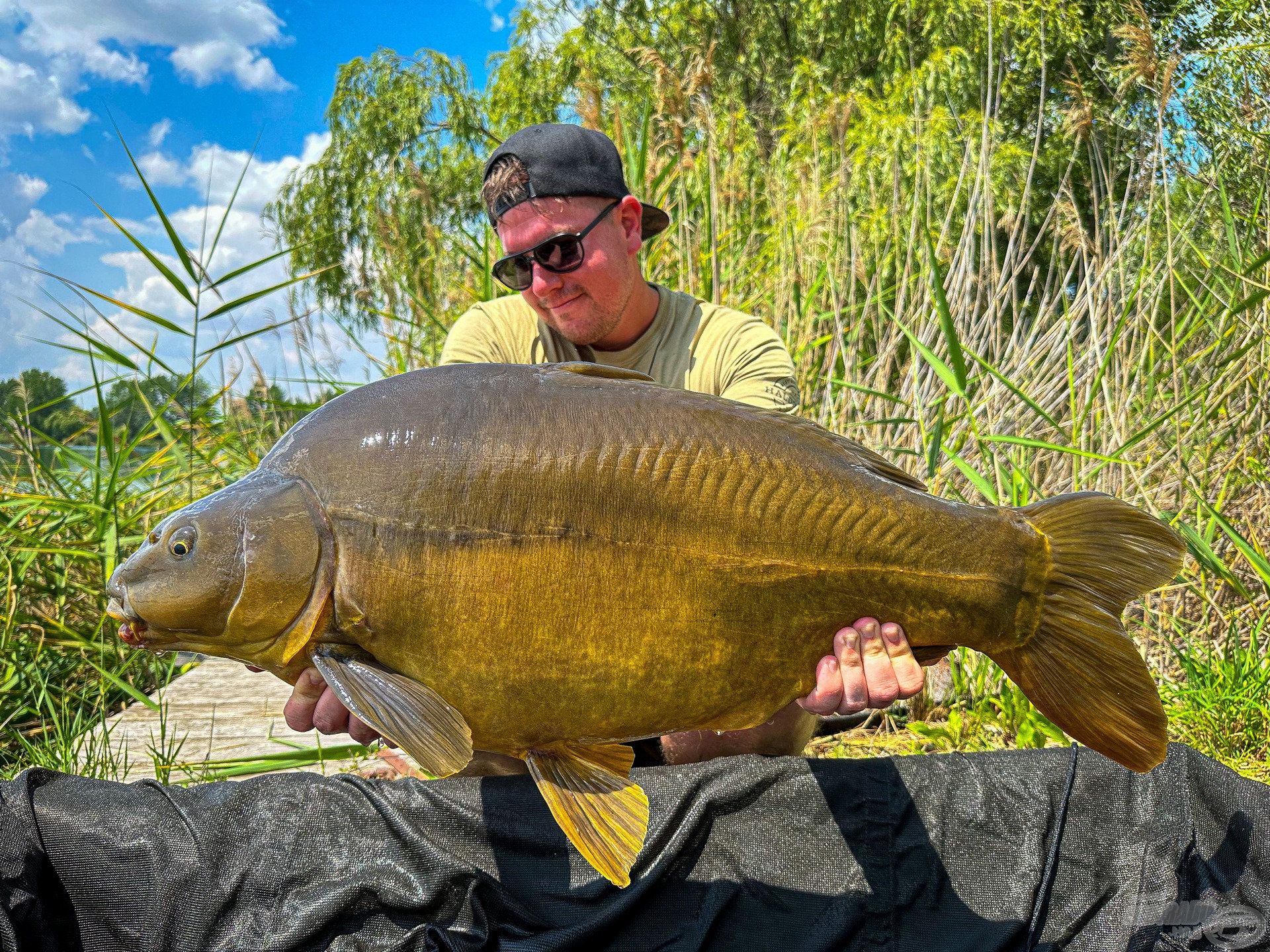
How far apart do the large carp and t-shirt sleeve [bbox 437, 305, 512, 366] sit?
1.16 metres

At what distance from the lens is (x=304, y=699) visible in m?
1.72

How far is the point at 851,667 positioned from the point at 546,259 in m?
1.29

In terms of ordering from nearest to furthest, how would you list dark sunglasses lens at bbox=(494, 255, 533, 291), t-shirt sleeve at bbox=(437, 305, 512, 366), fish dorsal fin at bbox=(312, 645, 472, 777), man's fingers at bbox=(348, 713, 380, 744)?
fish dorsal fin at bbox=(312, 645, 472, 777) < man's fingers at bbox=(348, 713, 380, 744) < dark sunglasses lens at bbox=(494, 255, 533, 291) < t-shirt sleeve at bbox=(437, 305, 512, 366)

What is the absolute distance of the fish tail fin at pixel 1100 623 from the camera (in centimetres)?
154

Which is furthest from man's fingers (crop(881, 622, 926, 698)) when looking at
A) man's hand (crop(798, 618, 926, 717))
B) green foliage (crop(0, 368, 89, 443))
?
green foliage (crop(0, 368, 89, 443))

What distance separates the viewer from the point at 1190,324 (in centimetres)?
334

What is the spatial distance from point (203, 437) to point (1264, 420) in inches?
150

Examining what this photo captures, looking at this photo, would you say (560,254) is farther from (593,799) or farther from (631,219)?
(593,799)

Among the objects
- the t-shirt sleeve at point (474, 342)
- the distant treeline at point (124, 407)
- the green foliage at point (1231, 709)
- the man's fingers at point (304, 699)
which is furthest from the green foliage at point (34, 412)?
the green foliage at point (1231, 709)

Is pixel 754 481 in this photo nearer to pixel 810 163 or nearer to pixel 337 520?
pixel 337 520

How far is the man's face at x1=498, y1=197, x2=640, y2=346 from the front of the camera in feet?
8.07

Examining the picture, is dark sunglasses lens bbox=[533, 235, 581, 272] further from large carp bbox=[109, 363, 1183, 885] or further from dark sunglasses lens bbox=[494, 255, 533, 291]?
large carp bbox=[109, 363, 1183, 885]

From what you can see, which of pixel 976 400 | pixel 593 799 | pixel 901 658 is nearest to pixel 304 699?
pixel 593 799

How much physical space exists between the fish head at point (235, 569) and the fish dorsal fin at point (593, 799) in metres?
0.43
